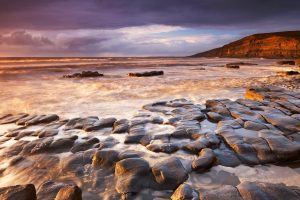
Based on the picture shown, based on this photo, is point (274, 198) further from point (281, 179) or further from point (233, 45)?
point (233, 45)

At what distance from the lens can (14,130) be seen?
6297 millimetres

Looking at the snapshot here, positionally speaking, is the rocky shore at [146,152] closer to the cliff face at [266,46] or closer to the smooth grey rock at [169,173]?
the smooth grey rock at [169,173]

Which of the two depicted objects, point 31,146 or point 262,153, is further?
point 31,146

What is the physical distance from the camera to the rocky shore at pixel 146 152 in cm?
335

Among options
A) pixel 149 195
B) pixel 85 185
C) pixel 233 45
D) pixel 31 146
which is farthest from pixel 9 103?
pixel 233 45

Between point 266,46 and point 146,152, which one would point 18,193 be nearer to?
point 146,152

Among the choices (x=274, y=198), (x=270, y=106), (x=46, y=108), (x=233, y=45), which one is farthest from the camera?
(x=233, y=45)

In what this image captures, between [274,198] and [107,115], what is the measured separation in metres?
5.24

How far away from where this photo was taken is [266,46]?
7844cm

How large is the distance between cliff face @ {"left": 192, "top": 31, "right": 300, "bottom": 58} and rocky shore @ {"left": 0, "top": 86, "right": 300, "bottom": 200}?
227 feet

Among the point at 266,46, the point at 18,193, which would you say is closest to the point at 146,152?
the point at 18,193

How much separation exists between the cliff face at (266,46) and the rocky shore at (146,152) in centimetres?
6922

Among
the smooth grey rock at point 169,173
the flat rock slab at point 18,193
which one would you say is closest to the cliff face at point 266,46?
the smooth grey rock at point 169,173

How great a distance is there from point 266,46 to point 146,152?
82991mm
